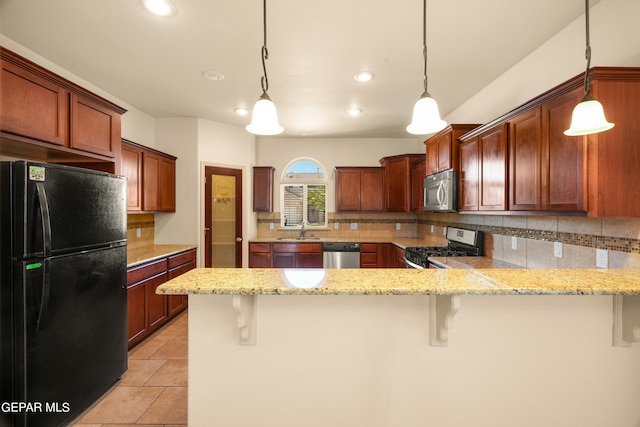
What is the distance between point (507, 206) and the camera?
2314 millimetres

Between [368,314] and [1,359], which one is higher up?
[368,314]

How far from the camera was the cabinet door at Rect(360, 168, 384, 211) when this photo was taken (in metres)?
5.16

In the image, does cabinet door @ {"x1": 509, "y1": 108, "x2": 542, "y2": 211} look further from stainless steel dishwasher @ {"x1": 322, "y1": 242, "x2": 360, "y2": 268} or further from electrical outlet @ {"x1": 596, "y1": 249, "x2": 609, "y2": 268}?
stainless steel dishwasher @ {"x1": 322, "y1": 242, "x2": 360, "y2": 268}

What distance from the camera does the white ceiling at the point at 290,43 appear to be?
1986mm

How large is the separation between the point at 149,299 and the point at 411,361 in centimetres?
287

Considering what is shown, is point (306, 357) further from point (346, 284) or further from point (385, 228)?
Answer: point (385, 228)

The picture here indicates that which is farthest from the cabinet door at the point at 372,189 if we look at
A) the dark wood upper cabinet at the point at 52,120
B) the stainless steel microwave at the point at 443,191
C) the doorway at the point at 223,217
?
the dark wood upper cabinet at the point at 52,120

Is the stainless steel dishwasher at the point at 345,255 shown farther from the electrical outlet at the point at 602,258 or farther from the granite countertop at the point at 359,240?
the electrical outlet at the point at 602,258

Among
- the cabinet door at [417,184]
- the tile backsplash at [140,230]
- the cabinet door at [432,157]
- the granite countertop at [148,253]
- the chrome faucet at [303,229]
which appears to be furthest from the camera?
the chrome faucet at [303,229]

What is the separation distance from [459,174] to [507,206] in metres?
0.85

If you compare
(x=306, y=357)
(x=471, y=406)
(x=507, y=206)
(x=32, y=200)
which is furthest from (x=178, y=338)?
(x=507, y=206)

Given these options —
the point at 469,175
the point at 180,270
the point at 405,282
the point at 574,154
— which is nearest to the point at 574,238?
the point at 574,154

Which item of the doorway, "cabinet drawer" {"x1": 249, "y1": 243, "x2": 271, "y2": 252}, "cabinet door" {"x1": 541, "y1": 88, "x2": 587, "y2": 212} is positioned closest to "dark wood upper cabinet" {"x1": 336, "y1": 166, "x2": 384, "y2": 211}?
"cabinet drawer" {"x1": 249, "y1": 243, "x2": 271, "y2": 252}

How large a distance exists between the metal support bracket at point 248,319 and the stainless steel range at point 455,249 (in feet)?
6.78
